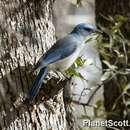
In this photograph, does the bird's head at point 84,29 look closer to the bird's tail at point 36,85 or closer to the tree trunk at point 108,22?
the bird's tail at point 36,85

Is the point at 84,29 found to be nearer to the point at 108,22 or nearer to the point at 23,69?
the point at 23,69

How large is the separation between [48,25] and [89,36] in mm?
565

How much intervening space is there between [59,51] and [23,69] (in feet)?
1.02

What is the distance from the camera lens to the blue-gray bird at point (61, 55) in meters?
3.94

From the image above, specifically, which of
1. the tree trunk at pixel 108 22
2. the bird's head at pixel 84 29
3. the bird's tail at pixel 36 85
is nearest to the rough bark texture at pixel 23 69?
the bird's tail at pixel 36 85

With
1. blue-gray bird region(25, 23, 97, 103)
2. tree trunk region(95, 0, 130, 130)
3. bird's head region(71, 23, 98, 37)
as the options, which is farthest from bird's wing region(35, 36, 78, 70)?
tree trunk region(95, 0, 130, 130)

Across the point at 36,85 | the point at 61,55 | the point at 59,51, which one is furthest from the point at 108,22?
the point at 36,85

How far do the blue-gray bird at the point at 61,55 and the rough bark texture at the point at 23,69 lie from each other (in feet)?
0.31

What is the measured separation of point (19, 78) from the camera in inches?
161

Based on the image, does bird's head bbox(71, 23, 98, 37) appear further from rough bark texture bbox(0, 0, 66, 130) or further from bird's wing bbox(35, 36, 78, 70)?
rough bark texture bbox(0, 0, 66, 130)

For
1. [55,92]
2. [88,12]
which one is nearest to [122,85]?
[55,92]

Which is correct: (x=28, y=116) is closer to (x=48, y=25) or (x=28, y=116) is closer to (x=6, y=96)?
(x=6, y=96)

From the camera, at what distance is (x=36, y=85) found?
12.8 feet

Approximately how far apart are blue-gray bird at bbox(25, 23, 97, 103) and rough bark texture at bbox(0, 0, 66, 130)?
0.10 metres
